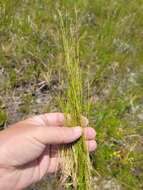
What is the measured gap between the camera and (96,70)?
4.29 meters

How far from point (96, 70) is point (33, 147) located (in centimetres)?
144

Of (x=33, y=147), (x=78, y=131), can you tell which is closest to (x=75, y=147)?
(x=78, y=131)

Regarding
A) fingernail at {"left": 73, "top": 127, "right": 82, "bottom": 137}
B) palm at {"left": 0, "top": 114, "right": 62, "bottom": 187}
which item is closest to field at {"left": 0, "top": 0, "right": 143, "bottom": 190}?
palm at {"left": 0, "top": 114, "right": 62, "bottom": 187}

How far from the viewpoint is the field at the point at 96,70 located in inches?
148

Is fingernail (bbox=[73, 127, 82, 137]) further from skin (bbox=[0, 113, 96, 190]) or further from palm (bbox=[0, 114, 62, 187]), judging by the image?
palm (bbox=[0, 114, 62, 187])

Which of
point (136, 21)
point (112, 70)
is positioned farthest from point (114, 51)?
point (136, 21)

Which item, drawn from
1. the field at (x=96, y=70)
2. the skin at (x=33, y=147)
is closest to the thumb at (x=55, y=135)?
the skin at (x=33, y=147)

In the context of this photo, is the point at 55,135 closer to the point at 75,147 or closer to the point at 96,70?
the point at 75,147

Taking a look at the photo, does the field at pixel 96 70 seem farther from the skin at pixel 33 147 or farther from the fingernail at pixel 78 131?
the fingernail at pixel 78 131

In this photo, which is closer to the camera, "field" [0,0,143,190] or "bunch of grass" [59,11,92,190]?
"bunch of grass" [59,11,92,190]

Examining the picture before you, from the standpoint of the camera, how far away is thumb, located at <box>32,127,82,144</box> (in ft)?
9.79

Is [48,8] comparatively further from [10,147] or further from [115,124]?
[10,147]

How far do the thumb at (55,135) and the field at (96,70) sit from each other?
70 centimetres

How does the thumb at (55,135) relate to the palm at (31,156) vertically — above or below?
above
